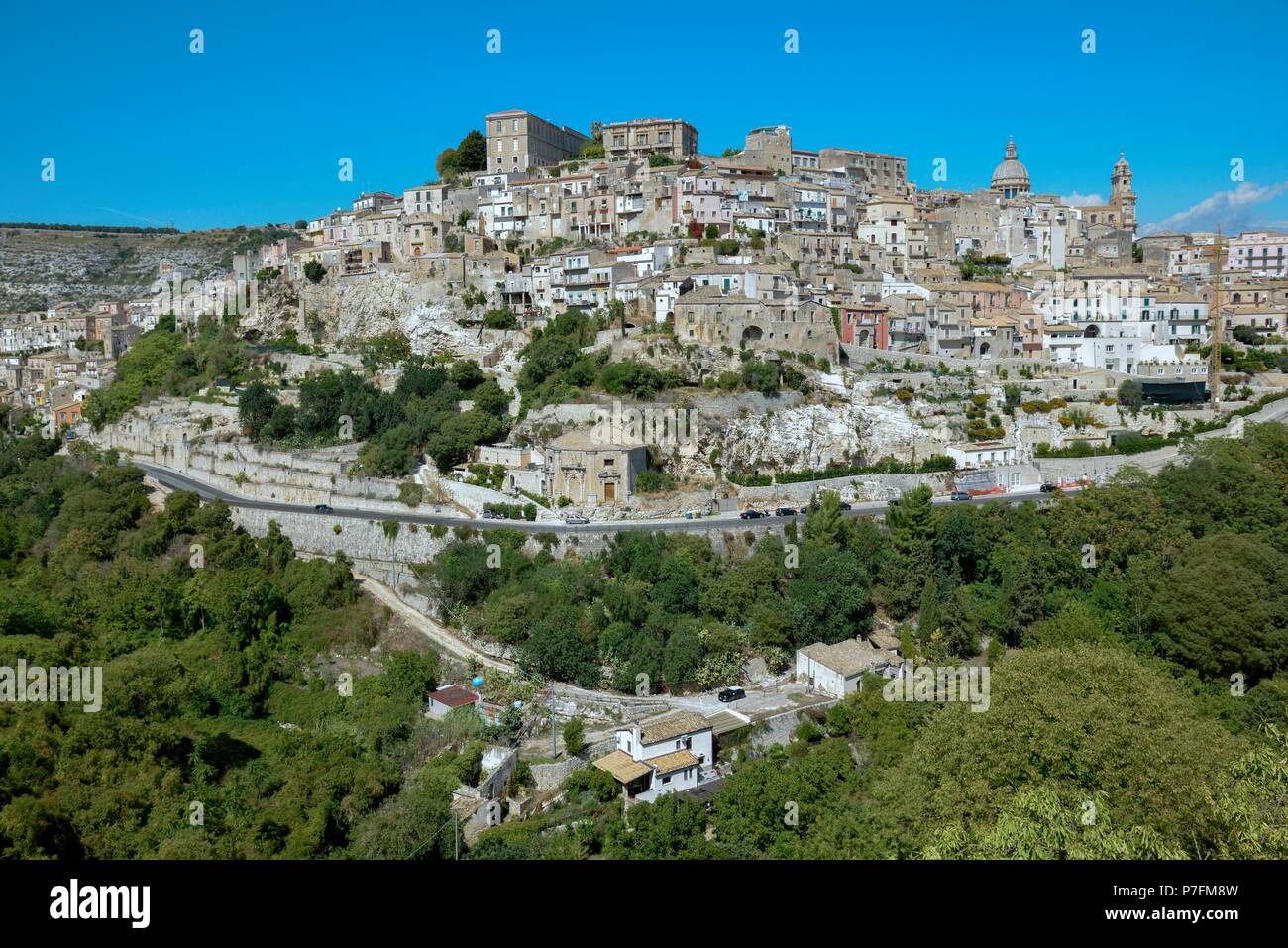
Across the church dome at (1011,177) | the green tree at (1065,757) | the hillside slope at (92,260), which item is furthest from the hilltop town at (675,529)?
the hillside slope at (92,260)

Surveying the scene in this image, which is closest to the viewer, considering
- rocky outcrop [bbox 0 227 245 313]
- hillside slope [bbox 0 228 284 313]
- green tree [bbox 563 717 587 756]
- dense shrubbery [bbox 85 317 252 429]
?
green tree [bbox 563 717 587 756]

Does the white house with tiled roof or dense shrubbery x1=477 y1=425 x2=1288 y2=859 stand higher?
dense shrubbery x1=477 y1=425 x2=1288 y2=859

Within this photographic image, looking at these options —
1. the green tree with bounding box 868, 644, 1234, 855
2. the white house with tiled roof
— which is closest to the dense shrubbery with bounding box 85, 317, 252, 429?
the white house with tiled roof

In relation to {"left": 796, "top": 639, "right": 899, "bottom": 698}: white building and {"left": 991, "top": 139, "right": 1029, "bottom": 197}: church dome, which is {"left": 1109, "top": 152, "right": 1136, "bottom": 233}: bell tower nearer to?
{"left": 991, "top": 139, "right": 1029, "bottom": 197}: church dome

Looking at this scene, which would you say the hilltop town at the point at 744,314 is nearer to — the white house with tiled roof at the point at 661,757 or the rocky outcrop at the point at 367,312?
the rocky outcrop at the point at 367,312

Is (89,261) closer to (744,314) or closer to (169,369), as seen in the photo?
(169,369)

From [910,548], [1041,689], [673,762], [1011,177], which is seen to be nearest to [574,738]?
[673,762]
